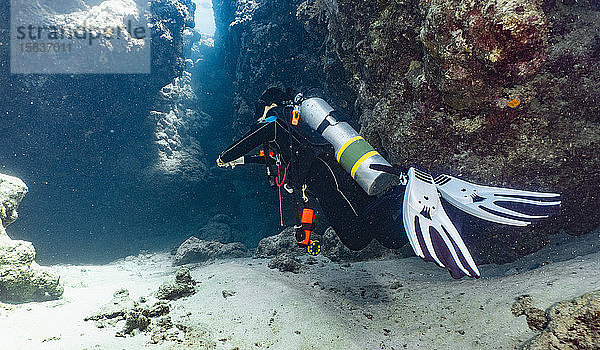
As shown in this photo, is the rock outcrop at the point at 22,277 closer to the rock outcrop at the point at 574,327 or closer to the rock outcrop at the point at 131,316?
the rock outcrop at the point at 131,316

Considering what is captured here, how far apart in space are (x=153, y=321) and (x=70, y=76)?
10934 millimetres

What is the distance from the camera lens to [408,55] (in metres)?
3.65

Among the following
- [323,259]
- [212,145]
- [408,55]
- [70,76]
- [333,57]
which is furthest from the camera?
[212,145]

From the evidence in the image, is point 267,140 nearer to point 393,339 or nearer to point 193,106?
point 393,339

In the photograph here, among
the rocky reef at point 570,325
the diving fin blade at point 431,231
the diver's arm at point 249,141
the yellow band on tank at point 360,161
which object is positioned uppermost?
the diver's arm at point 249,141

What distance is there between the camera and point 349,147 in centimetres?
336

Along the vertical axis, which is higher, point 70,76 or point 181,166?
point 70,76

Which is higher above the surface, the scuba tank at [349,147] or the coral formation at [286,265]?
the scuba tank at [349,147]

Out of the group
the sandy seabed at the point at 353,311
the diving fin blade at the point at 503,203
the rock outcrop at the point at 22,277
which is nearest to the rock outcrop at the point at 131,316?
the sandy seabed at the point at 353,311

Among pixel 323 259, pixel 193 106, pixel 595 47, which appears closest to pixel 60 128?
pixel 193 106

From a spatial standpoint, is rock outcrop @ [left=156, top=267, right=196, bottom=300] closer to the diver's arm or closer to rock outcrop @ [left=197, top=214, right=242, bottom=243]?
the diver's arm

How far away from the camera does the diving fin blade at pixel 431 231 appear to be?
237 centimetres

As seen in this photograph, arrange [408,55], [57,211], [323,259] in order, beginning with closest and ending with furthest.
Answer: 1. [408,55]
2. [323,259]
3. [57,211]

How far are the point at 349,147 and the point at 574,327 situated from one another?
2.27 meters
